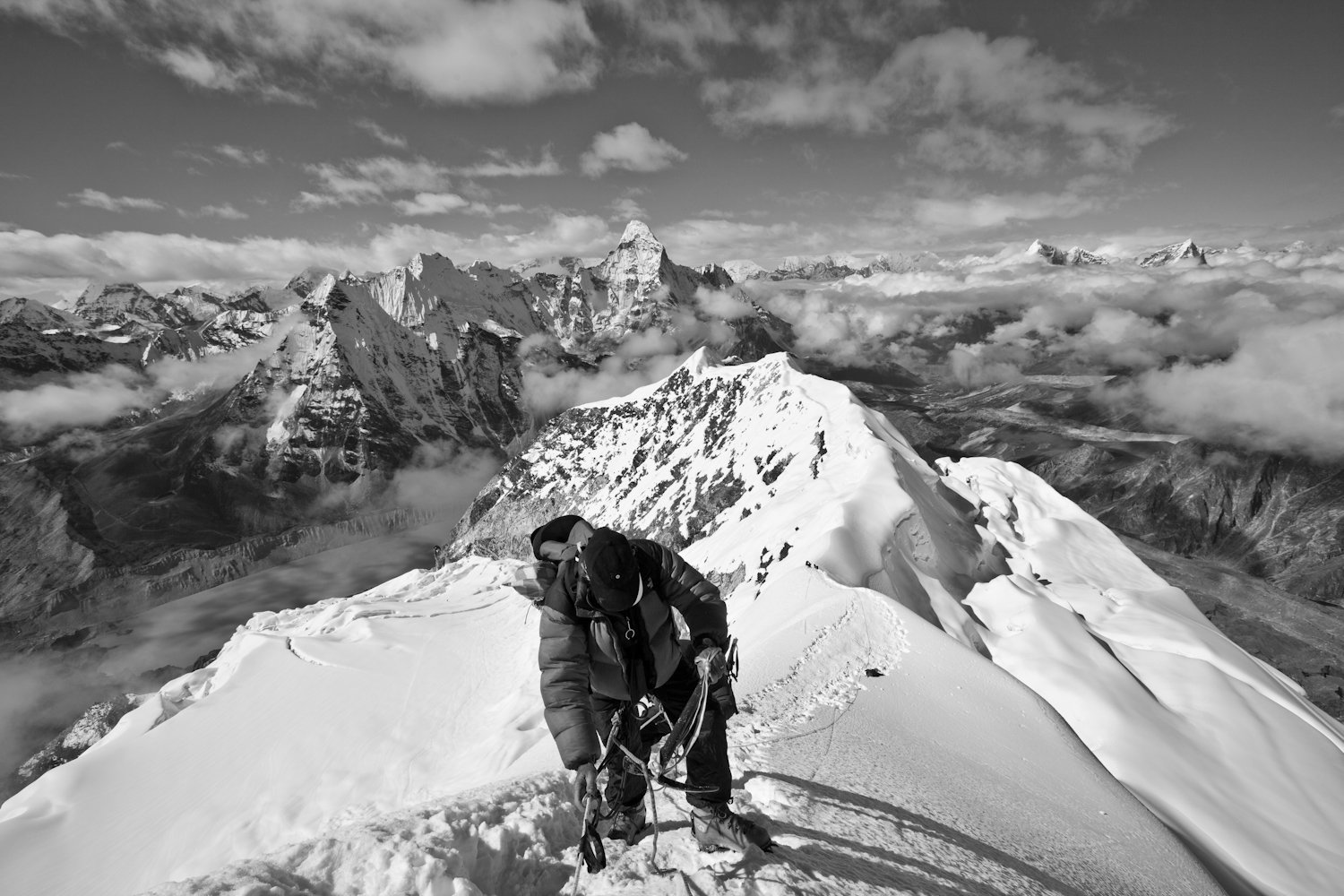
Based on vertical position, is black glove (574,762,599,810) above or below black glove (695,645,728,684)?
below

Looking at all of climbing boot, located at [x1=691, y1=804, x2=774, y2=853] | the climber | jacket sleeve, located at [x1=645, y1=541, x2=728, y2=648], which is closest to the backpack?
the climber

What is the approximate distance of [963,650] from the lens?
16188 millimetres

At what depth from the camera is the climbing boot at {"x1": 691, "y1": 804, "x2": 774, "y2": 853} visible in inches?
199

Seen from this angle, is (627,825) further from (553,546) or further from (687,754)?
(553,546)

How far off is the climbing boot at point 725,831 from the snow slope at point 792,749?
0.14 m

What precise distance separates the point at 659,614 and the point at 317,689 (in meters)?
53.1

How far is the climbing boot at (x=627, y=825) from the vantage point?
208 inches

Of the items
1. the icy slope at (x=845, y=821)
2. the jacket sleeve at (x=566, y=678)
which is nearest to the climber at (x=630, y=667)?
the jacket sleeve at (x=566, y=678)

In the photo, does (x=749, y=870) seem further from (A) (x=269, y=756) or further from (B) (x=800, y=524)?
(A) (x=269, y=756)

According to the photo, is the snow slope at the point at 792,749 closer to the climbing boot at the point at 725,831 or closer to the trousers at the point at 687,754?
the climbing boot at the point at 725,831

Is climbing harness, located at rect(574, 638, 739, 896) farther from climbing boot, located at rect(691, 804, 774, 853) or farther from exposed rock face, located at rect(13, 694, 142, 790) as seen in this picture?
exposed rock face, located at rect(13, 694, 142, 790)

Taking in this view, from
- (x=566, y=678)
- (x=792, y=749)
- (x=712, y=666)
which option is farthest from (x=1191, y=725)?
(x=566, y=678)

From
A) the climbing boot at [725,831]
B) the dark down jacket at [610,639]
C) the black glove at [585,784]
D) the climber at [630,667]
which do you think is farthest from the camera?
the climbing boot at [725,831]

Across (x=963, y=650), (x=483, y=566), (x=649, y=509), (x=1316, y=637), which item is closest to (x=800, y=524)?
(x=963, y=650)
